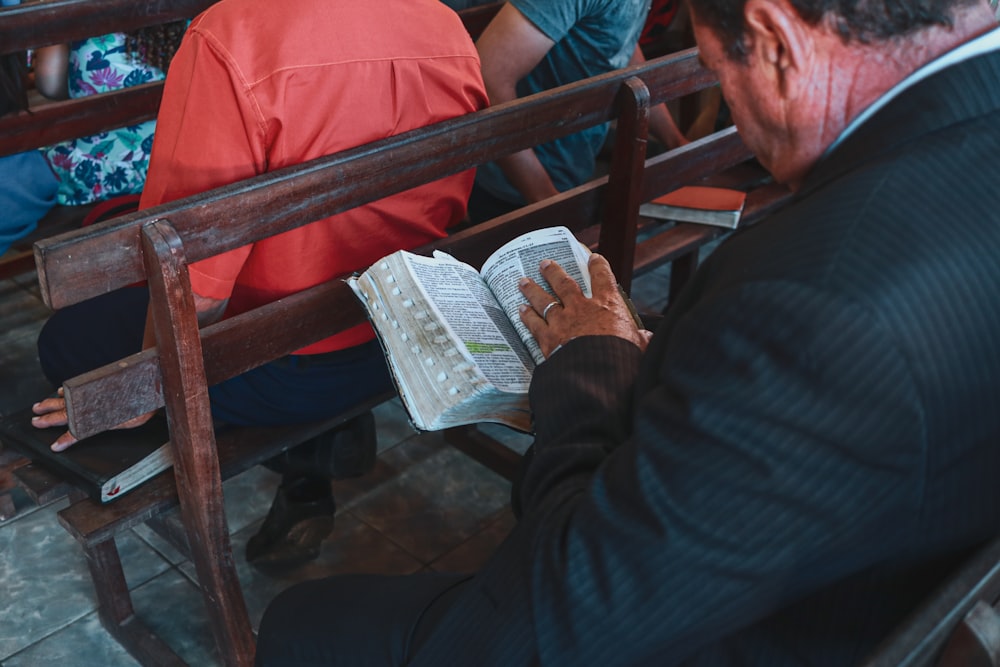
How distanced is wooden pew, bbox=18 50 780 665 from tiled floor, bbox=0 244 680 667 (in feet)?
0.36

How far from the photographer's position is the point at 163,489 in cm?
177

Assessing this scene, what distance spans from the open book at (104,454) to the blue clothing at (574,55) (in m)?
1.25

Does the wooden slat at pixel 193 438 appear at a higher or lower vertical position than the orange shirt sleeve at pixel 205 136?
lower

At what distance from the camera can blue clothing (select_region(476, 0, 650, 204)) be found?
2.39 meters

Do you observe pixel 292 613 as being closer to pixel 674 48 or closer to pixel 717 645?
pixel 717 645

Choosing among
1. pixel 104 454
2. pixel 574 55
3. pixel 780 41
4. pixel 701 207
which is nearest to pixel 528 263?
pixel 780 41

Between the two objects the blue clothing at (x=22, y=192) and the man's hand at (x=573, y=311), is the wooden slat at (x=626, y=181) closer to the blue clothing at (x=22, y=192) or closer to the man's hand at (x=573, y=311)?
the man's hand at (x=573, y=311)

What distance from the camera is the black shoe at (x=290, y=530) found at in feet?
7.80

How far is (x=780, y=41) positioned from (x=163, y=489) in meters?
1.30

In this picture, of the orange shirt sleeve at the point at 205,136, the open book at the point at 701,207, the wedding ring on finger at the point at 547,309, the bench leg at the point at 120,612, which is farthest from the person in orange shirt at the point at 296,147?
the open book at the point at 701,207

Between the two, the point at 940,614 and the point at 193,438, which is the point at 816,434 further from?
the point at 193,438

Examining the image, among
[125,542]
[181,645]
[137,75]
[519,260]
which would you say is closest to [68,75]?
[137,75]

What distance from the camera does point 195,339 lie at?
153cm

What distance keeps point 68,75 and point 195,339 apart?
172cm
